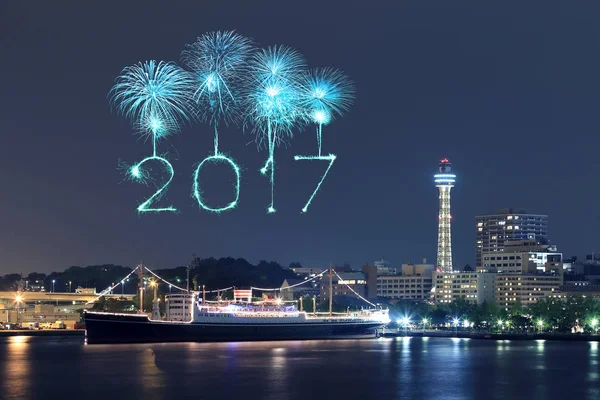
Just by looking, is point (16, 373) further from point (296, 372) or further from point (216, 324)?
point (216, 324)

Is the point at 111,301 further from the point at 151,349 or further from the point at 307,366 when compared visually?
the point at 307,366

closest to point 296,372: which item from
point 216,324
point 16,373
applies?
point 16,373

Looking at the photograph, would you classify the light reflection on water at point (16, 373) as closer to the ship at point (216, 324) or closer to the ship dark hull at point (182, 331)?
the ship dark hull at point (182, 331)

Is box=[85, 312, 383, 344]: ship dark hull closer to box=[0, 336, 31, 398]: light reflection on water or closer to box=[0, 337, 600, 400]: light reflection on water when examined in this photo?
box=[0, 337, 600, 400]: light reflection on water

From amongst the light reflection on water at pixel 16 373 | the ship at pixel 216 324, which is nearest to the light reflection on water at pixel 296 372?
the light reflection on water at pixel 16 373

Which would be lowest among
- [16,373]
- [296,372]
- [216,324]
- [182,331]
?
[16,373]

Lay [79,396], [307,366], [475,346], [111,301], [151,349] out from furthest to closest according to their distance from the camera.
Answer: [111,301]
[475,346]
[151,349]
[307,366]
[79,396]

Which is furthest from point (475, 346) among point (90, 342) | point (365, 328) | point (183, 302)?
point (90, 342)

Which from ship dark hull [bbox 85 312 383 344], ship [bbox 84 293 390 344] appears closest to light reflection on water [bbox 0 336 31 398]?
ship dark hull [bbox 85 312 383 344]
